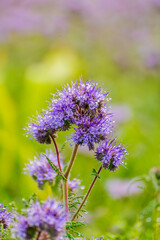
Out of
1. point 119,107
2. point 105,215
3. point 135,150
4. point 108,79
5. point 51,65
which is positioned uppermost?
point 108,79

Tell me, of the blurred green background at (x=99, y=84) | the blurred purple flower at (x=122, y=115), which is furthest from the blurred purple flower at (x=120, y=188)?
the blurred purple flower at (x=122, y=115)

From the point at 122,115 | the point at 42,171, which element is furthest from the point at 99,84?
the point at 42,171

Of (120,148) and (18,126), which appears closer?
(120,148)

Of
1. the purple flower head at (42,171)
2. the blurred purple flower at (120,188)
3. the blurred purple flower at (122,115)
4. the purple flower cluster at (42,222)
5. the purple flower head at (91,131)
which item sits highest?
the blurred purple flower at (122,115)

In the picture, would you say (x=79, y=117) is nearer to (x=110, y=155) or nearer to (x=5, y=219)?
(x=110, y=155)

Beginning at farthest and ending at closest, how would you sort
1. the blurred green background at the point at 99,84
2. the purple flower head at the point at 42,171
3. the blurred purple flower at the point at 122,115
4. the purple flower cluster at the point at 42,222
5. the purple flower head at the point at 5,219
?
the blurred purple flower at the point at 122,115
the blurred green background at the point at 99,84
the purple flower head at the point at 42,171
the purple flower head at the point at 5,219
the purple flower cluster at the point at 42,222

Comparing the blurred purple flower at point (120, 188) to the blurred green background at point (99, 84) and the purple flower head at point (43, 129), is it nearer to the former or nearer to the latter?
the blurred green background at point (99, 84)

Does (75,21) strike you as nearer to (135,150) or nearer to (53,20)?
(53,20)

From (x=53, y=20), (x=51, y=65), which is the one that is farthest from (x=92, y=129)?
(x=53, y=20)
